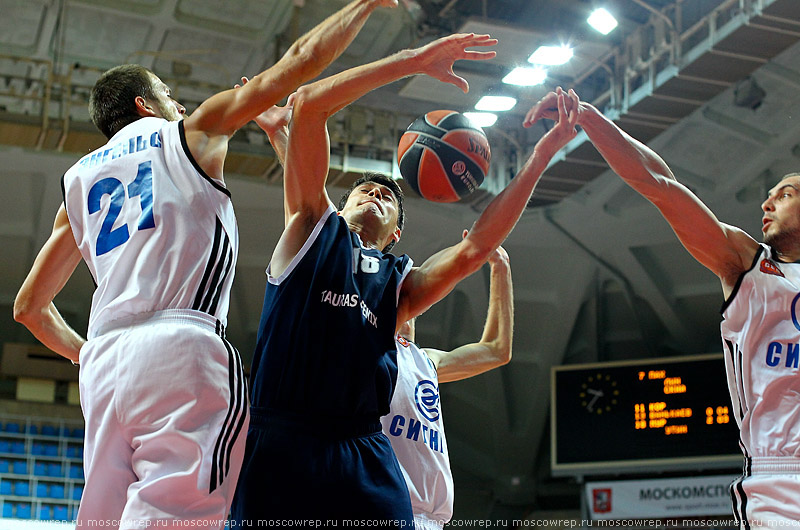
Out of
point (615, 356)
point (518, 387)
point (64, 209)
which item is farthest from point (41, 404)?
point (64, 209)

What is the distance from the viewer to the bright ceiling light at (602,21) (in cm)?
1073

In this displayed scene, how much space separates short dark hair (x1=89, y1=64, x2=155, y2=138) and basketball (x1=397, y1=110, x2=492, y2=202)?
151cm

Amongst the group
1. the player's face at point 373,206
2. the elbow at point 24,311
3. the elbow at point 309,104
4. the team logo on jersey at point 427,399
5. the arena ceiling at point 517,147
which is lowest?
the team logo on jersey at point 427,399

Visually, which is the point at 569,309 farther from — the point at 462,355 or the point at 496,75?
the point at 462,355

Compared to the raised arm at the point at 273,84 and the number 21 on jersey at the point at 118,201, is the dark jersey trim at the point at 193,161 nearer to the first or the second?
the raised arm at the point at 273,84

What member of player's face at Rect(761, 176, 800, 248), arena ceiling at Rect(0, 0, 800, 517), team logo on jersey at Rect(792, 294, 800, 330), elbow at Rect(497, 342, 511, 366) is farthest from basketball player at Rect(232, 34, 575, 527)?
arena ceiling at Rect(0, 0, 800, 517)

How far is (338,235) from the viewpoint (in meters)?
3.21

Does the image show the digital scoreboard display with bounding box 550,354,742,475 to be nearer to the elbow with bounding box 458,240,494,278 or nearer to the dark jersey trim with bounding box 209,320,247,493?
the elbow with bounding box 458,240,494,278

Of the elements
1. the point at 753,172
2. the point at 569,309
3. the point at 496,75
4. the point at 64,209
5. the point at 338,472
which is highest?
the point at 496,75

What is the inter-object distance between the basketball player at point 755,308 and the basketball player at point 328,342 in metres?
0.96

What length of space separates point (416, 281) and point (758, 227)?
1221 cm

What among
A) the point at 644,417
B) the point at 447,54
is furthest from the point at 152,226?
the point at 644,417

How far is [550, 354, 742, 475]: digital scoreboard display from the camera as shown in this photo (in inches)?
511

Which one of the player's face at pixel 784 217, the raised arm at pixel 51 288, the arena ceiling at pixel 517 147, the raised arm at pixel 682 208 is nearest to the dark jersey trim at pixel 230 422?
the raised arm at pixel 51 288
